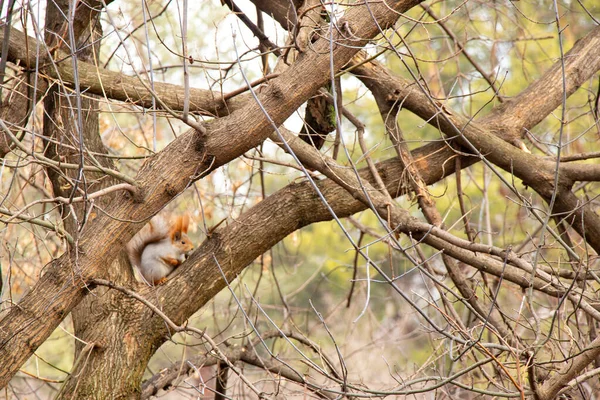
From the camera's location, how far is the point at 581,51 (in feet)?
11.6

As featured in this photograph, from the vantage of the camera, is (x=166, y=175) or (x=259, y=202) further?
(x=259, y=202)

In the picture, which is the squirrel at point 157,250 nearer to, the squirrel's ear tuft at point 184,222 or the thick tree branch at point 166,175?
the squirrel's ear tuft at point 184,222

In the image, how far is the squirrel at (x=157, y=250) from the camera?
11.2ft

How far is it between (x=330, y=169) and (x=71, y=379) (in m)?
1.44

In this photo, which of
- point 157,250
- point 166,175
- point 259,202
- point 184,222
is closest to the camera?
point 166,175

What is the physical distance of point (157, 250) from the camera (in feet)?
11.2

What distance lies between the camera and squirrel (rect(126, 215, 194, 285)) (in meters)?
3.40

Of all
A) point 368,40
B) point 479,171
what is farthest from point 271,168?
point 368,40

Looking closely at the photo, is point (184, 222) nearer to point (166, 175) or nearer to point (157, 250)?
point (157, 250)

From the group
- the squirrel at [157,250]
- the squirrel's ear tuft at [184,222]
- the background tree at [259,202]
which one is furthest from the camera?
the squirrel's ear tuft at [184,222]

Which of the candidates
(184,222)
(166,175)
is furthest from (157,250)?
(166,175)

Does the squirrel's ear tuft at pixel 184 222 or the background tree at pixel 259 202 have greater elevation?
the squirrel's ear tuft at pixel 184 222

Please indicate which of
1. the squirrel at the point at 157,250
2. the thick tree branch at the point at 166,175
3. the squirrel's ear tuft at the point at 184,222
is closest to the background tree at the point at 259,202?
the thick tree branch at the point at 166,175

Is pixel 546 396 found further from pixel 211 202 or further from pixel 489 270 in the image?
pixel 211 202
